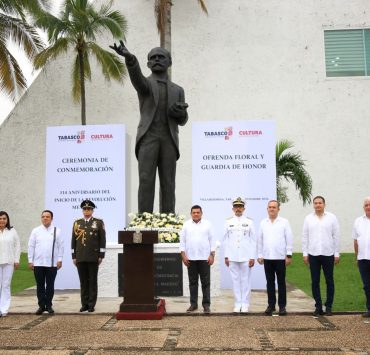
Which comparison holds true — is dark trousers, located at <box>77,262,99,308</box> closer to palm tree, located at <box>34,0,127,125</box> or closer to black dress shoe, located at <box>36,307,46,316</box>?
black dress shoe, located at <box>36,307,46,316</box>

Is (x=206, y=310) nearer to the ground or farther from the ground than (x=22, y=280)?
farther from the ground

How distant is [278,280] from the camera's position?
18.9 feet

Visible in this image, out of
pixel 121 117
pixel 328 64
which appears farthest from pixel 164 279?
pixel 328 64

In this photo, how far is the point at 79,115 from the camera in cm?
1518

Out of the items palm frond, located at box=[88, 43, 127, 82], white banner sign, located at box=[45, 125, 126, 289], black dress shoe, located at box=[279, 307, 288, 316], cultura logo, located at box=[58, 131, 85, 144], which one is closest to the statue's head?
white banner sign, located at box=[45, 125, 126, 289]

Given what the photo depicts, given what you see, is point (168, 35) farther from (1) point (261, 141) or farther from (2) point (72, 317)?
(2) point (72, 317)

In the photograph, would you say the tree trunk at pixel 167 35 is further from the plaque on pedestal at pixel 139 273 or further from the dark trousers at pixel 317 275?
the dark trousers at pixel 317 275

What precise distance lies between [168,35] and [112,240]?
235 inches

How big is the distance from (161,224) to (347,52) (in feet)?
33.9

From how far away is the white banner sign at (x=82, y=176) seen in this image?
8055 millimetres

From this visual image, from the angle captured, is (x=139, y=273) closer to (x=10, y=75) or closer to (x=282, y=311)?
(x=282, y=311)

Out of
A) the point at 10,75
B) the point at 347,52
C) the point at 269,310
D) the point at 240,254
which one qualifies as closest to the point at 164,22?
the point at 10,75

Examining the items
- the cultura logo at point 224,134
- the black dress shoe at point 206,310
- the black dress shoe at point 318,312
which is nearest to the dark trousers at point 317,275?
the black dress shoe at point 318,312

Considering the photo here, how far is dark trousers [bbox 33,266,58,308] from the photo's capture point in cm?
589
